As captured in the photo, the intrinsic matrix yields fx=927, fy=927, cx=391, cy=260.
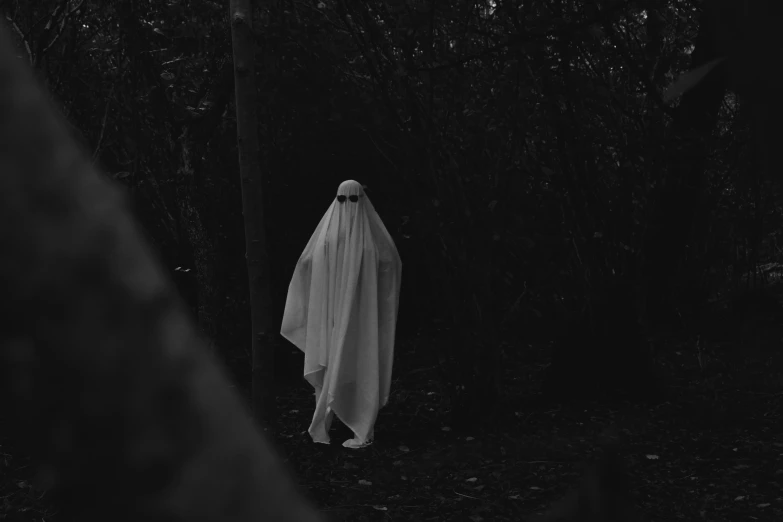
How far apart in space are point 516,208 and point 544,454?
2222 millimetres

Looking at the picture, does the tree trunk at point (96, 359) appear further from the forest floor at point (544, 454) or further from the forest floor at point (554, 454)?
the forest floor at point (554, 454)

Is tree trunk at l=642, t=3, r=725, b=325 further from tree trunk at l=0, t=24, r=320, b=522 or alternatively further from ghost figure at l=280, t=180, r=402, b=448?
tree trunk at l=0, t=24, r=320, b=522

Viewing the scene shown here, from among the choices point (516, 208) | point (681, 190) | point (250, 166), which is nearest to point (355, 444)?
point (516, 208)

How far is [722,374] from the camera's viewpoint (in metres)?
7.34

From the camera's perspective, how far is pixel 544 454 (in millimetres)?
5871

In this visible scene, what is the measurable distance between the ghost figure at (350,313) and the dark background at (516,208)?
15.1 inches

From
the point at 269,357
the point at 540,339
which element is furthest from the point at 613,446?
the point at 540,339

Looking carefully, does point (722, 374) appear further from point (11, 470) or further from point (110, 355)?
point (110, 355)

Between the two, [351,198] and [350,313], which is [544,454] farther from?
[351,198]

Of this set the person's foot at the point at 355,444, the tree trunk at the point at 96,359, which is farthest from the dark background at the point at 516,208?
the tree trunk at the point at 96,359

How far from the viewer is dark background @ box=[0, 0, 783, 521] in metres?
5.60

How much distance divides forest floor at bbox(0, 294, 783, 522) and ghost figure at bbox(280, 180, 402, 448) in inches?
13.0

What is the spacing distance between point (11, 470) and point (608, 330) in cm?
424

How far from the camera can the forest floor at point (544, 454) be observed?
4.95 m
